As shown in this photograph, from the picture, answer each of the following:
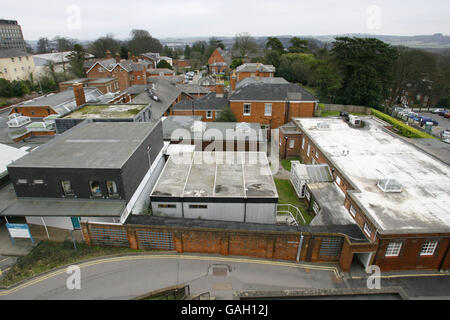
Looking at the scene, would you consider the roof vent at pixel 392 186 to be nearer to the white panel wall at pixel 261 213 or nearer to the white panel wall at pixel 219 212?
the white panel wall at pixel 261 213

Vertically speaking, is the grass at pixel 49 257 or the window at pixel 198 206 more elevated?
the window at pixel 198 206

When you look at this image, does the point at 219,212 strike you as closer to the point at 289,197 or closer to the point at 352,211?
the point at 289,197

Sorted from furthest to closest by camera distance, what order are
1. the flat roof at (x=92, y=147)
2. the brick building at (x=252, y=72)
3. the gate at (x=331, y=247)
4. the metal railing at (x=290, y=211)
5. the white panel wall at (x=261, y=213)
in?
1. the brick building at (x=252, y=72)
2. the metal railing at (x=290, y=211)
3. the white panel wall at (x=261, y=213)
4. the flat roof at (x=92, y=147)
5. the gate at (x=331, y=247)

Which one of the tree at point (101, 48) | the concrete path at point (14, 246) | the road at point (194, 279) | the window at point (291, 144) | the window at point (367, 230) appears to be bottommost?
the road at point (194, 279)

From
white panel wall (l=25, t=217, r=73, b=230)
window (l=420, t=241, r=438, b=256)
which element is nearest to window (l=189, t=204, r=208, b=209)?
white panel wall (l=25, t=217, r=73, b=230)

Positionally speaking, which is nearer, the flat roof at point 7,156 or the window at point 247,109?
the flat roof at point 7,156

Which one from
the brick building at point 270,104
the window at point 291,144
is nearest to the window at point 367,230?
the window at point 291,144

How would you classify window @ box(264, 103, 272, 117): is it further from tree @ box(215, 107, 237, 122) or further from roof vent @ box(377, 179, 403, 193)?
roof vent @ box(377, 179, 403, 193)
